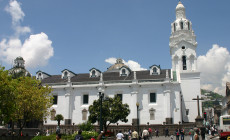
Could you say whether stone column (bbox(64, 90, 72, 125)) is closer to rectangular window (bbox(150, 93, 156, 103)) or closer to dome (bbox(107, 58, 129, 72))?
rectangular window (bbox(150, 93, 156, 103))

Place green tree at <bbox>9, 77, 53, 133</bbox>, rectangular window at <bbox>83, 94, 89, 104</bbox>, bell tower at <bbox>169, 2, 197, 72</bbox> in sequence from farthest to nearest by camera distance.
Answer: bell tower at <bbox>169, 2, 197, 72</bbox>
rectangular window at <bbox>83, 94, 89, 104</bbox>
green tree at <bbox>9, 77, 53, 133</bbox>

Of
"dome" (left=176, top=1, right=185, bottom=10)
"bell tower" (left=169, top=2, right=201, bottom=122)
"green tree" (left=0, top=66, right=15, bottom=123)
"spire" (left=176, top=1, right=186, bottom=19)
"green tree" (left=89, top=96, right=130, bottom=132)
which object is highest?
"dome" (left=176, top=1, right=185, bottom=10)

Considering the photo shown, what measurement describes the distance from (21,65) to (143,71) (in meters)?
36.5

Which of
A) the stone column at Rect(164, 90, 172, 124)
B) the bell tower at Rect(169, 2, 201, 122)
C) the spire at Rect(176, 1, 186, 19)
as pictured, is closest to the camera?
the stone column at Rect(164, 90, 172, 124)

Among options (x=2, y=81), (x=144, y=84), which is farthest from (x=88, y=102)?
(x=2, y=81)

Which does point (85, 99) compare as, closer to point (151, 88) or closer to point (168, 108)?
point (151, 88)

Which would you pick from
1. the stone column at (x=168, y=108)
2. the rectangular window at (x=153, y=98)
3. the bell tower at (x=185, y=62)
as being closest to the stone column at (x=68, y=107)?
the rectangular window at (x=153, y=98)

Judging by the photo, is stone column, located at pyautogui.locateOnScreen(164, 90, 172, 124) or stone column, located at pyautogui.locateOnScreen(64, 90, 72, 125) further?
stone column, located at pyautogui.locateOnScreen(64, 90, 72, 125)

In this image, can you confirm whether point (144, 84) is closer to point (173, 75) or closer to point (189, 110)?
point (173, 75)

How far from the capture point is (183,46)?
50.0 metres

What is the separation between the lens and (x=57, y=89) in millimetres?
48531

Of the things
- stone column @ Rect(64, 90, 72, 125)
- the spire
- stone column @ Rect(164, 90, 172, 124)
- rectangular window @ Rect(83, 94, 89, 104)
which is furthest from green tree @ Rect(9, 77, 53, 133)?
the spire

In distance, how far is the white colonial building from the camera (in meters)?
43.4

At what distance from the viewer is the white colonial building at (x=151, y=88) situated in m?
43.4
